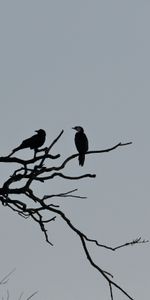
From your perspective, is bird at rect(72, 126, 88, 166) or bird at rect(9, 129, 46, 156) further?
bird at rect(72, 126, 88, 166)

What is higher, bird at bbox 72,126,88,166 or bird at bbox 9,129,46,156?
bird at bbox 72,126,88,166

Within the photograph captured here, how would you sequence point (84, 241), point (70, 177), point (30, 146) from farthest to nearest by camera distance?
point (30, 146)
point (70, 177)
point (84, 241)

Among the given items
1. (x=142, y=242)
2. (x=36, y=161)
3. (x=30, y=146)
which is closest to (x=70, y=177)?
(x=36, y=161)

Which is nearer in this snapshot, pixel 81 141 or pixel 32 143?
pixel 32 143

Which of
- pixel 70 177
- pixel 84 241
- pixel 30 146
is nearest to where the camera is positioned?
pixel 84 241

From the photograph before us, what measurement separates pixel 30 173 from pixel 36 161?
0.14 meters

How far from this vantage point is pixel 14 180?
6.62 meters

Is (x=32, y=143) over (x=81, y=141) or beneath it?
beneath

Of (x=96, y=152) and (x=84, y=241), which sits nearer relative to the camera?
(x=84, y=241)

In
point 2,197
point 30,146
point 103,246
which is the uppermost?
point 30,146

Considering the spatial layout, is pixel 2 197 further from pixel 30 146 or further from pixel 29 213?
pixel 30 146

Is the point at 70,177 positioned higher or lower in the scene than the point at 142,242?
higher

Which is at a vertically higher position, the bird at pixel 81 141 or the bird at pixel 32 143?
the bird at pixel 81 141

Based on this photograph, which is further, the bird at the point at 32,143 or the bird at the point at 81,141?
the bird at the point at 81,141
